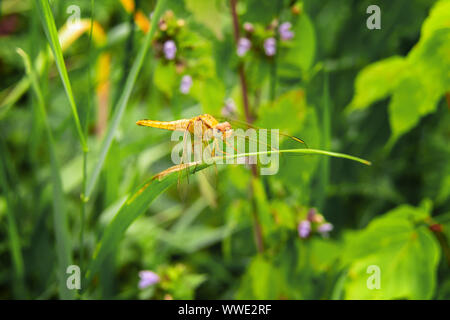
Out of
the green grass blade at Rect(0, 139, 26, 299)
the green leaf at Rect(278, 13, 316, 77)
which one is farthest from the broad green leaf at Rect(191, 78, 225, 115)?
the green grass blade at Rect(0, 139, 26, 299)

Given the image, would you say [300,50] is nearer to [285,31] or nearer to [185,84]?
[285,31]

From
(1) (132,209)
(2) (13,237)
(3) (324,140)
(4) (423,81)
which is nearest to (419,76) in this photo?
(4) (423,81)

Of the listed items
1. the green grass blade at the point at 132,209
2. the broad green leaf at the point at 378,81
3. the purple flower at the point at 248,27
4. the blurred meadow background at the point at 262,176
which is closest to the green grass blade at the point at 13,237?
the blurred meadow background at the point at 262,176

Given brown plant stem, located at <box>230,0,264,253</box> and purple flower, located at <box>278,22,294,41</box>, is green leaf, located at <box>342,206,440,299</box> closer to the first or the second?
brown plant stem, located at <box>230,0,264,253</box>

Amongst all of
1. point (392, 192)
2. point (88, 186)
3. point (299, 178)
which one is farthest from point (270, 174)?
point (392, 192)

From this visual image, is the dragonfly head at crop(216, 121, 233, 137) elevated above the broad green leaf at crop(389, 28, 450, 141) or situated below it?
below

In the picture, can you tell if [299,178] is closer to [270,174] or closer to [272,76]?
[270,174]
